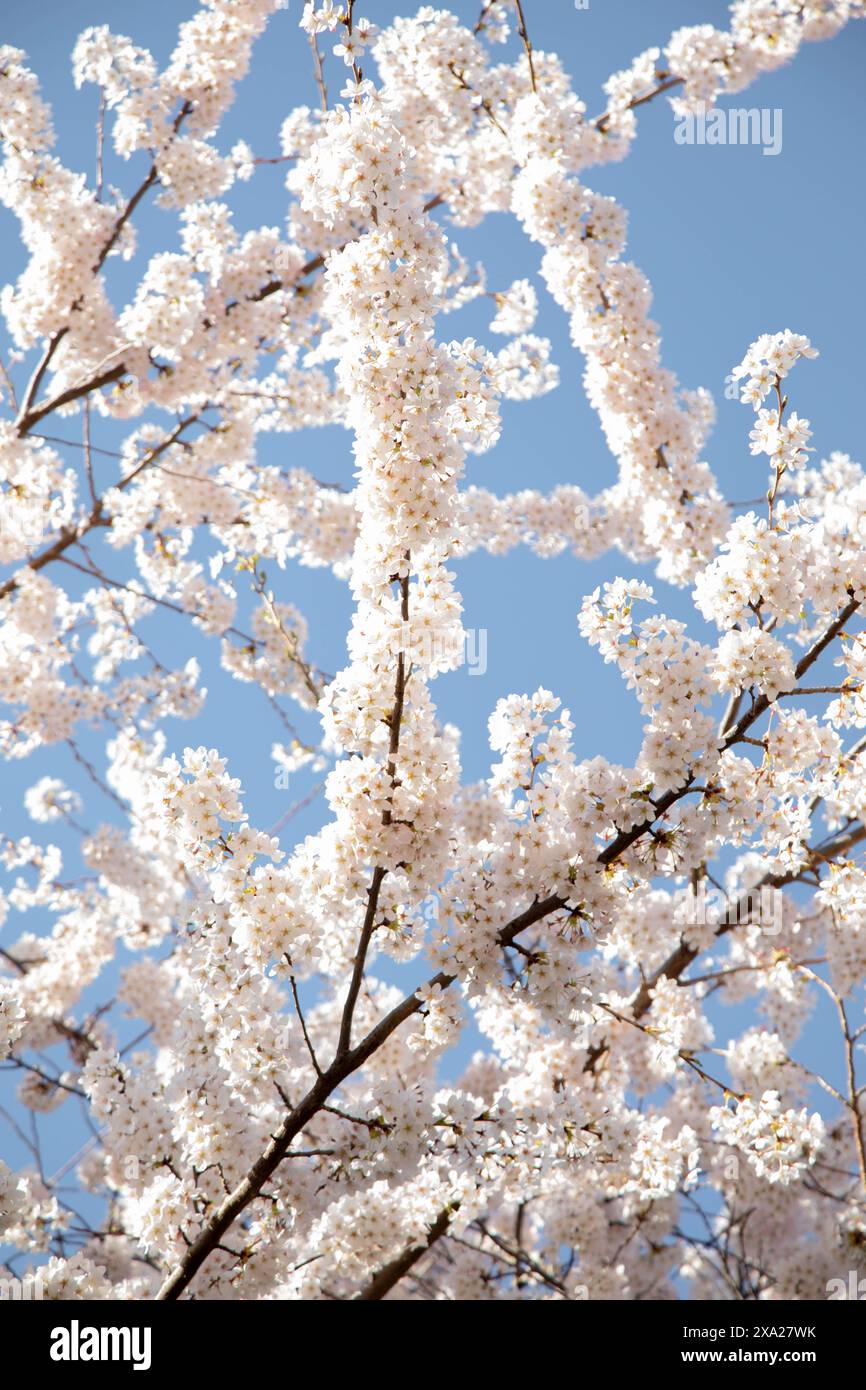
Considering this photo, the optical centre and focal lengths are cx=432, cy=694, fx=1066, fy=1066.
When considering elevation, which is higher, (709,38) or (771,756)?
(709,38)

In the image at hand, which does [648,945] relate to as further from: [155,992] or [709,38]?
[709,38]

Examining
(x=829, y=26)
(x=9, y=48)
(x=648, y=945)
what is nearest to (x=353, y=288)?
(x=648, y=945)

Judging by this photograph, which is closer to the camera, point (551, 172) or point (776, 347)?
point (776, 347)

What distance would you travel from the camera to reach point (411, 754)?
3186mm

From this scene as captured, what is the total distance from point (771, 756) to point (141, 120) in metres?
Result: 5.30

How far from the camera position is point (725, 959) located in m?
7.23

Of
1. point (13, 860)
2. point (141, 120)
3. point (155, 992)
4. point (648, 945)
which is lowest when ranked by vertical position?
point (648, 945)

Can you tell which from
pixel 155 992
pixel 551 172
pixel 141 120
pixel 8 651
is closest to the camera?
pixel 551 172

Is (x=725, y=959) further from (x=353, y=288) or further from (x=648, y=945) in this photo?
(x=353, y=288)

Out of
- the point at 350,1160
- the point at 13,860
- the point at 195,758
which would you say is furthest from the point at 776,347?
the point at 13,860

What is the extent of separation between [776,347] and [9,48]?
5.19 metres

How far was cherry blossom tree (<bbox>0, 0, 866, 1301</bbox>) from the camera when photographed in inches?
125

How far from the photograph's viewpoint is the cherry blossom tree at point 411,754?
3.17m

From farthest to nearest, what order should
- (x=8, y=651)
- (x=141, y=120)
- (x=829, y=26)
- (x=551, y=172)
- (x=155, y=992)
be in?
(x=155, y=992) < (x=8, y=651) < (x=829, y=26) < (x=141, y=120) < (x=551, y=172)
